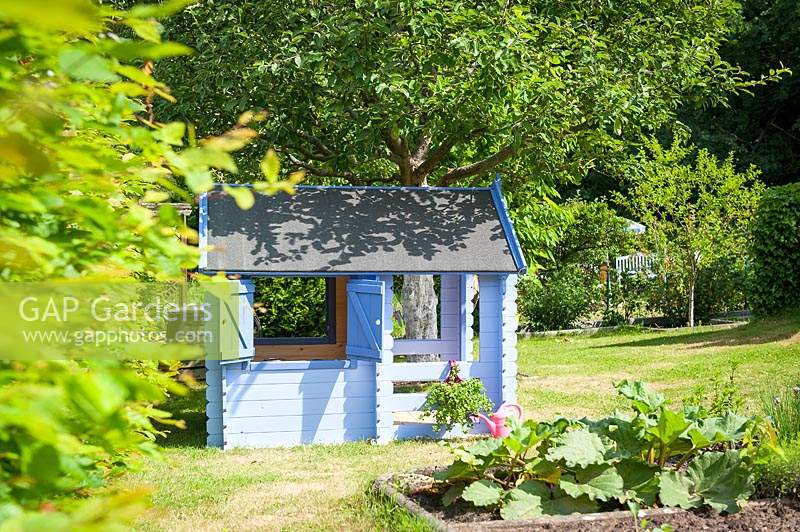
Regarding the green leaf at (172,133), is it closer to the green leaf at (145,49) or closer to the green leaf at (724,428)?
the green leaf at (145,49)

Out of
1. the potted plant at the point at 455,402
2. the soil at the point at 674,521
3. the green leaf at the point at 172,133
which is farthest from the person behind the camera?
the potted plant at the point at 455,402

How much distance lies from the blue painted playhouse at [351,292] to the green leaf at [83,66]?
7.54 m

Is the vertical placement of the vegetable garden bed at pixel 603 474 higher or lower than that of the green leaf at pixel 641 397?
lower

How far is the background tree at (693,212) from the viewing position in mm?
20344

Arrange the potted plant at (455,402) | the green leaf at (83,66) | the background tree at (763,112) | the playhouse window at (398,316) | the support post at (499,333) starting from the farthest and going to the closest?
the background tree at (763,112), the playhouse window at (398,316), the support post at (499,333), the potted plant at (455,402), the green leaf at (83,66)

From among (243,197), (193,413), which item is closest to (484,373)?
(193,413)

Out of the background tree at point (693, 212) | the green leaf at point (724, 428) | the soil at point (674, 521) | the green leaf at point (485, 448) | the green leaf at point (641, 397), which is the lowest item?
the soil at point (674, 521)

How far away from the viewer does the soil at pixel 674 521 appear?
5.05 meters

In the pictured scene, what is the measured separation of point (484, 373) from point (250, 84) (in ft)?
15.8

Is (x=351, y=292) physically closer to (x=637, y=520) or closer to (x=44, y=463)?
(x=637, y=520)

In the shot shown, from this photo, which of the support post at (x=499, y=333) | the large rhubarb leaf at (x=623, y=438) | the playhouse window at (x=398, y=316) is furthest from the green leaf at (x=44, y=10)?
the playhouse window at (x=398, y=316)

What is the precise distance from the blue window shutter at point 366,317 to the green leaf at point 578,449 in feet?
13.2

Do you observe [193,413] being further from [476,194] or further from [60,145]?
[60,145]

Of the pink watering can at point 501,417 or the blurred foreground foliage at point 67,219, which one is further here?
the pink watering can at point 501,417
